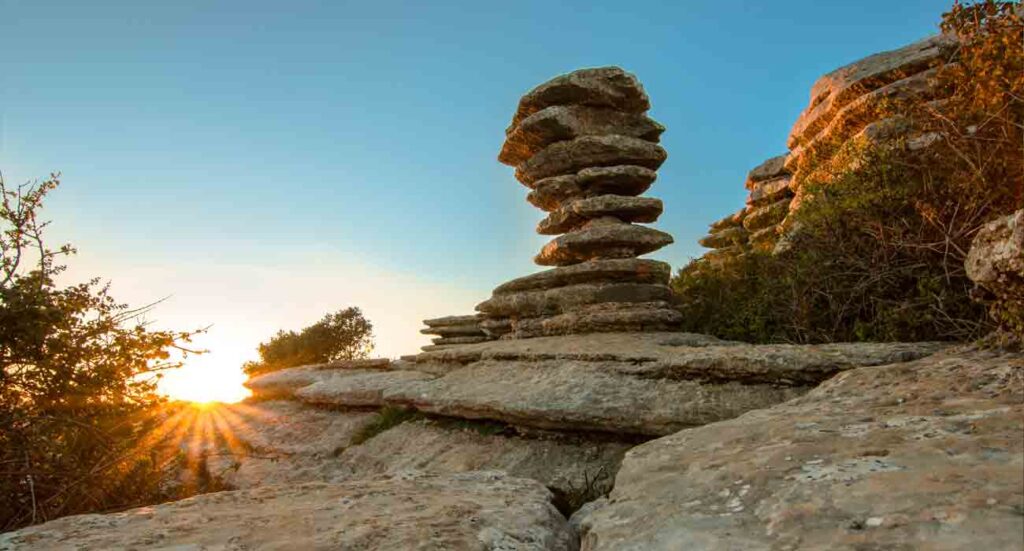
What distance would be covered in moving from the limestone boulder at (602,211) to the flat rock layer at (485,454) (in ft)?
23.7

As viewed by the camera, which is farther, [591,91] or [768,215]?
[768,215]

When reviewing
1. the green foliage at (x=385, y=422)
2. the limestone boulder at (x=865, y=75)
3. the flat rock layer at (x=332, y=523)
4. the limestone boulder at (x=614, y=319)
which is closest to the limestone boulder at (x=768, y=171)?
the limestone boulder at (x=865, y=75)

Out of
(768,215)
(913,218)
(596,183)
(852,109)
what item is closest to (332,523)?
(913,218)

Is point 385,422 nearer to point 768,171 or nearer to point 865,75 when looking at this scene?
point 865,75

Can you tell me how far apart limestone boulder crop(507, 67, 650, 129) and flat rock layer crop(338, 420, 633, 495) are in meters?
9.95

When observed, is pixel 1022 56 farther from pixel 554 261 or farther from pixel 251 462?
pixel 251 462

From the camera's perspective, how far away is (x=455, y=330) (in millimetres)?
18141

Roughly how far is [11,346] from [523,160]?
12930mm

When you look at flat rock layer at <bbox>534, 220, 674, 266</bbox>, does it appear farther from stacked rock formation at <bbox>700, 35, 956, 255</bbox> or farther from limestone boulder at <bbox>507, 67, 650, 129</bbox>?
limestone boulder at <bbox>507, 67, 650, 129</bbox>

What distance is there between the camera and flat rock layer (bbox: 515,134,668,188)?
14992 millimetres

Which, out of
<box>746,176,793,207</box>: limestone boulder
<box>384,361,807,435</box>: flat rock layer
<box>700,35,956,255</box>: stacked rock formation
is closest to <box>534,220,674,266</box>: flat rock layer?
<box>700,35,956,255</box>: stacked rock formation

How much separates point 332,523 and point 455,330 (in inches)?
565

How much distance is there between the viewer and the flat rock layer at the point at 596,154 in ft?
49.2

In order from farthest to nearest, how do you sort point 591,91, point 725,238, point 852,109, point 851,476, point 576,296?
point 725,238 < point 591,91 < point 852,109 < point 576,296 < point 851,476
